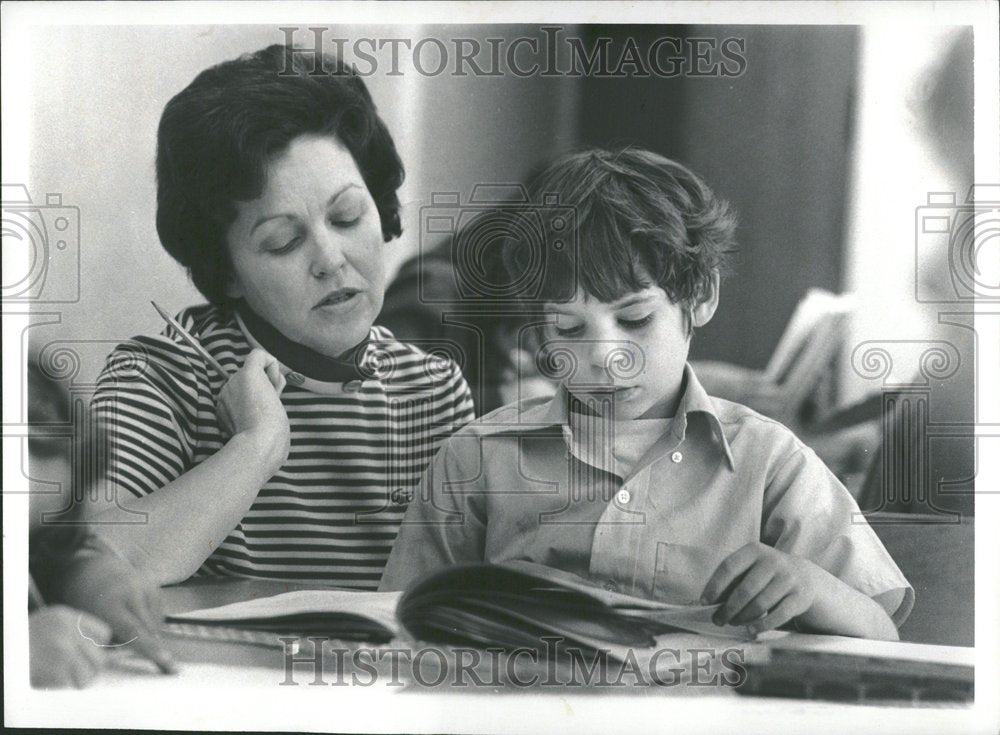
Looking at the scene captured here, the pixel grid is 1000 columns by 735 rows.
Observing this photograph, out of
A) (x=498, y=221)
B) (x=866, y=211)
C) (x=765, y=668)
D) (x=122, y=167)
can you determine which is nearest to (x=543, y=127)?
(x=498, y=221)

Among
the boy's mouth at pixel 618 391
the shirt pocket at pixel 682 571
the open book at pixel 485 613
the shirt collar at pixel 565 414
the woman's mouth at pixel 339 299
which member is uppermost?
the woman's mouth at pixel 339 299

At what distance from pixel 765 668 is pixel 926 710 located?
0.18 m

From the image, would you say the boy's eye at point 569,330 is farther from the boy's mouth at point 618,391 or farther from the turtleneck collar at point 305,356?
the turtleneck collar at point 305,356

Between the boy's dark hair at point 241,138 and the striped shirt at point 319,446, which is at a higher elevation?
the boy's dark hair at point 241,138

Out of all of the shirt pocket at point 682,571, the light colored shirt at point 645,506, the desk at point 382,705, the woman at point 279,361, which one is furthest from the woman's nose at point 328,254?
the shirt pocket at point 682,571

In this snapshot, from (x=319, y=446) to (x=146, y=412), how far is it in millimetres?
190

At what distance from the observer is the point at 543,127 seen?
3.59ft

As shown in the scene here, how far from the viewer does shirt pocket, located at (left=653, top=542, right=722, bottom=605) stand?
3.52 feet

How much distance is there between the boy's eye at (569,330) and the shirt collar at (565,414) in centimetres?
5

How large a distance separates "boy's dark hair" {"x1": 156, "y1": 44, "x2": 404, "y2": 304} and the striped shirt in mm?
84

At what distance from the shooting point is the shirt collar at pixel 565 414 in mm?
1086

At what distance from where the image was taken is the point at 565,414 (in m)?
1.09

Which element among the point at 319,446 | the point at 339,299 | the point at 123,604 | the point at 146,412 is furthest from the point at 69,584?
the point at 339,299

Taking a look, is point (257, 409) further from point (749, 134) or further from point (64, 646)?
point (749, 134)
